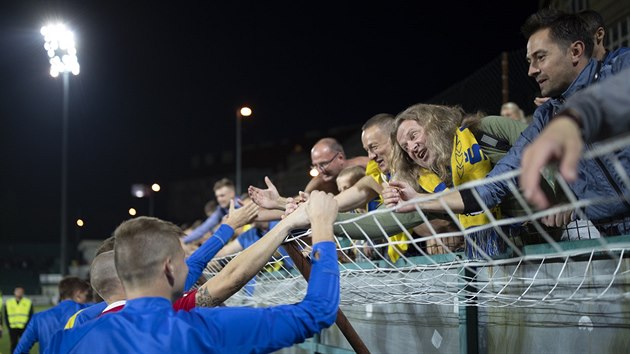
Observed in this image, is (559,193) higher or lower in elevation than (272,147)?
lower

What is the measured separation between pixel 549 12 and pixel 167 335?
87.7 inches

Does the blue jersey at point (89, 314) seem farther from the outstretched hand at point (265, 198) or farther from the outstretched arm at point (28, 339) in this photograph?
the outstretched arm at point (28, 339)

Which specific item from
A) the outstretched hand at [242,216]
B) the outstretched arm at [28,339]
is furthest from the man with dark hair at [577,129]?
the outstretched arm at [28,339]

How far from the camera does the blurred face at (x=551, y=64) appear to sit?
3143 mm

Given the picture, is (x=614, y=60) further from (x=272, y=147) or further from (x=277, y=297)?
(x=272, y=147)

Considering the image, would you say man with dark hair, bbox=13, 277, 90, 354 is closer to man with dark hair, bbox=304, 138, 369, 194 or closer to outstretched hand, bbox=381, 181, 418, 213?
man with dark hair, bbox=304, 138, 369, 194

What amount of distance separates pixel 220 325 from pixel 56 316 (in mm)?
5215

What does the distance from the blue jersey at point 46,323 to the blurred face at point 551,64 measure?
483 cm

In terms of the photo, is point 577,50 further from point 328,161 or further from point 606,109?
point 328,161

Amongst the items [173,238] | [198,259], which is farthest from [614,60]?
[198,259]

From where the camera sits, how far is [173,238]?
2578 mm

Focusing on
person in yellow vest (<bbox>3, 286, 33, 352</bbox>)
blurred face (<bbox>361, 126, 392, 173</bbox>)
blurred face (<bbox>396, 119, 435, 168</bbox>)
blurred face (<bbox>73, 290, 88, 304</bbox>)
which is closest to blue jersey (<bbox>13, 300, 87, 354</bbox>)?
blurred face (<bbox>73, 290, 88, 304</bbox>)

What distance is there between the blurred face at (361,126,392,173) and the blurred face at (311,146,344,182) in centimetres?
112

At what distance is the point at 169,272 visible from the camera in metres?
2.52
